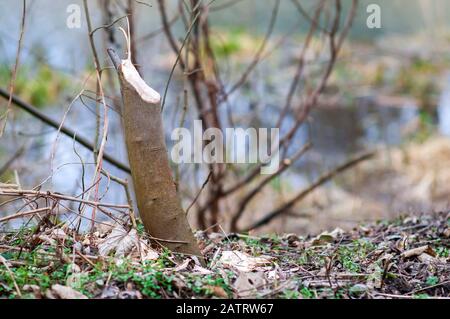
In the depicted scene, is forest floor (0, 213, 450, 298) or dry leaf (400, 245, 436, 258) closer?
forest floor (0, 213, 450, 298)

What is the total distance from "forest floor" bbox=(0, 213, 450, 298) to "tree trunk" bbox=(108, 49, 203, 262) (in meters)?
0.09

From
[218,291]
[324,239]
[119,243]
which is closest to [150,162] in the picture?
[119,243]

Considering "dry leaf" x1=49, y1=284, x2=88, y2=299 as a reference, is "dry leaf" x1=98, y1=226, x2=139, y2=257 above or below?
above

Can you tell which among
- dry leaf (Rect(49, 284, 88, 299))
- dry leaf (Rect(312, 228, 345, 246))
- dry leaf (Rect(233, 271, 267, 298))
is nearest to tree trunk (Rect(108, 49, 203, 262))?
dry leaf (Rect(233, 271, 267, 298))

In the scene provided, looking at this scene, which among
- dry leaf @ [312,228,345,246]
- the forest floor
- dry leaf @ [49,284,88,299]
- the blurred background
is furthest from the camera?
the blurred background

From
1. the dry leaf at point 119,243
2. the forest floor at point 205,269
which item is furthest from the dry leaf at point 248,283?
the dry leaf at point 119,243

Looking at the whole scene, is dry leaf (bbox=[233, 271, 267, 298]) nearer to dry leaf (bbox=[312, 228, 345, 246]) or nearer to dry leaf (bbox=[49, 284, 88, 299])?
dry leaf (bbox=[49, 284, 88, 299])

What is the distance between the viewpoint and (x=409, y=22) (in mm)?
13789

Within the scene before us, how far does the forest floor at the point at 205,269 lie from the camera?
2.24 m

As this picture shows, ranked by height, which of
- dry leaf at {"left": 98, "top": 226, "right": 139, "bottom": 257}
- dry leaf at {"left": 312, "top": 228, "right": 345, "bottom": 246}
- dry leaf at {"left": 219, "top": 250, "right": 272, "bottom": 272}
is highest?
dry leaf at {"left": 98, "top": 226, "right": 139, "bottom": 257}

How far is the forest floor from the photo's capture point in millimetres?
2236

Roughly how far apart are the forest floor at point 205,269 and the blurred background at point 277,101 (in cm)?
188

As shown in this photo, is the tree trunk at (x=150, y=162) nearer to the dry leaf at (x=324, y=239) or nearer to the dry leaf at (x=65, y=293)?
the dry leaf at (x=65, y=293)
